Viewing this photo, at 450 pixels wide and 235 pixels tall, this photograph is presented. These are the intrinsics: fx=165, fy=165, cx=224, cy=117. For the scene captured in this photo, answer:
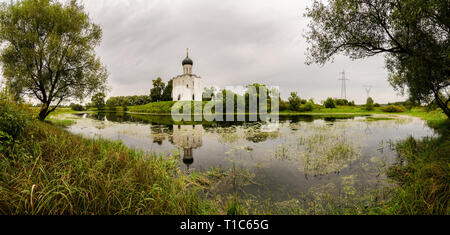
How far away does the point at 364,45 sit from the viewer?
9.43m

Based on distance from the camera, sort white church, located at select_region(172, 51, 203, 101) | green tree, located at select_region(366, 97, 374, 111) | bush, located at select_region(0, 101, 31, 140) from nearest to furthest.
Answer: bush, located at select_region(0, 101, 31, 140) < green tree, located at select_region(366, 97, 374, 111) < white church, located at select_region(172, 51, 203, 101)

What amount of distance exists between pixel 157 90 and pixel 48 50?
2812 inches

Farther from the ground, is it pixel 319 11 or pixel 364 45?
pixel 319 11

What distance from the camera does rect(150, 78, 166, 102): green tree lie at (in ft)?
280

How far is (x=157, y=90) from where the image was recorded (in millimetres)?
85625

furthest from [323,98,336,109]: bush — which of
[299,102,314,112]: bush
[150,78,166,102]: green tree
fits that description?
[150,78,166,102]: green tree

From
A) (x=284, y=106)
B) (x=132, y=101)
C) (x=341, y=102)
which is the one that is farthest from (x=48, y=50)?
(x=132, y=101)

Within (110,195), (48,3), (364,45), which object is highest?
(48,3)

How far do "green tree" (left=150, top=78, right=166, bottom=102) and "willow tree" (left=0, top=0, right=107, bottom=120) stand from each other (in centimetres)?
6833

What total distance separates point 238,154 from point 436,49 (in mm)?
11599

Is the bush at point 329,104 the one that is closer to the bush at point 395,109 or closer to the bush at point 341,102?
the bush at point 341,102

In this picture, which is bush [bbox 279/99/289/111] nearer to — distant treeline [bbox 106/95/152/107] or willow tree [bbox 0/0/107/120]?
willow tree [bbox 0/0/107/120]
